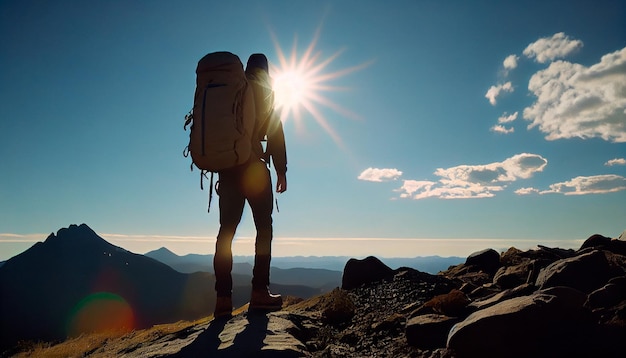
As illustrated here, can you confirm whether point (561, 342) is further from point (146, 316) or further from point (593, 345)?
point (146, 316)

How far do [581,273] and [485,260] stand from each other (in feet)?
15.3

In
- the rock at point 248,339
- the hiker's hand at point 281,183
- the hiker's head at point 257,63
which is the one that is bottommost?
the rock at point 248,339

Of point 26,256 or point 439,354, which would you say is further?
point 26,256

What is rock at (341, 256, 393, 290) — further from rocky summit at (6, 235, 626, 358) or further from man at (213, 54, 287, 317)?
man at (213, 54, 287, 317)

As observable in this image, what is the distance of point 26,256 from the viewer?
627ft

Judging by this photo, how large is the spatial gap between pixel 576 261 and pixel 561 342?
161 cm

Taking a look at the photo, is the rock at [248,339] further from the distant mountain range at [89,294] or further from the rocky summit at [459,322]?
the distant mountain range at [89,294]

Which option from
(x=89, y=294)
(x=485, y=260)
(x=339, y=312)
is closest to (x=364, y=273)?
(x=339, y=312)

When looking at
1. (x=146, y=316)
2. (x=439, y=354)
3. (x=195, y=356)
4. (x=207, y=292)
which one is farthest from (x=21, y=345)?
(x=207, y=292)

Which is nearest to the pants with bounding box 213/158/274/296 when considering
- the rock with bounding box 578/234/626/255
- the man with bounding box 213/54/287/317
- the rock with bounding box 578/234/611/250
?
the man with bounding box 213/54/287/317

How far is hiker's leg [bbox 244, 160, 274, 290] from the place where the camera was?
18.2 ft

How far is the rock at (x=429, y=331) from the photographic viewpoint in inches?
149

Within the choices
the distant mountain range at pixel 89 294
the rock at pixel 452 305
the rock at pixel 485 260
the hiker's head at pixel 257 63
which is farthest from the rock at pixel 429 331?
the distant mountain range at pixel 89 294

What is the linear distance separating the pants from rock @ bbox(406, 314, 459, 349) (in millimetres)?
2463
